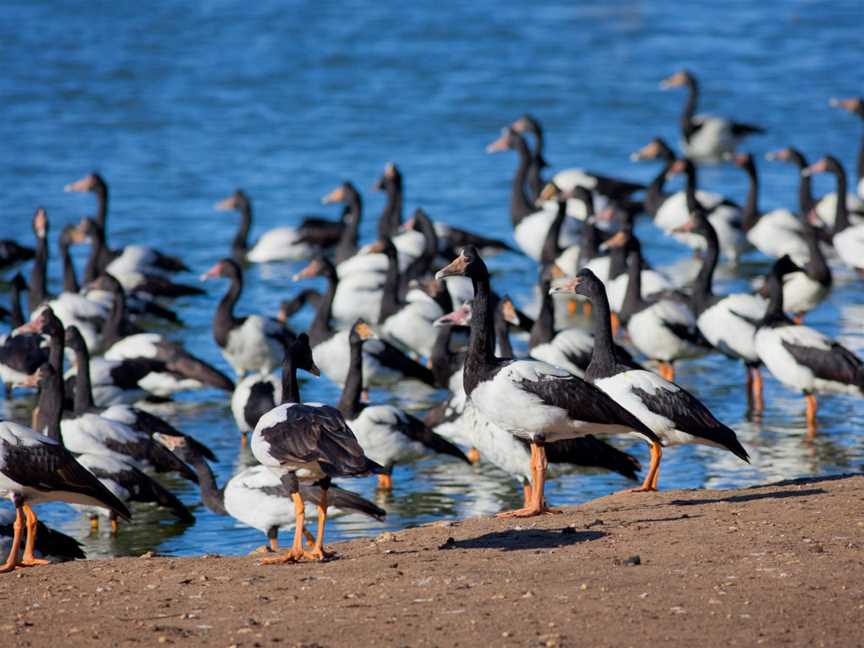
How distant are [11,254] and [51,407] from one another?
366 inches

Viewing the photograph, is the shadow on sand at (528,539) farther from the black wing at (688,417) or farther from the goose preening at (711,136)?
the goose preening at (711,136)

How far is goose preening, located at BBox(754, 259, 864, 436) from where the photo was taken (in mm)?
12984

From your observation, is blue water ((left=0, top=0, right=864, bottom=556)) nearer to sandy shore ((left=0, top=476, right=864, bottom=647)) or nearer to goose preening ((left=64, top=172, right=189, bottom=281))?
goose preening ((left=64, top=172, right=189, bottom=281))

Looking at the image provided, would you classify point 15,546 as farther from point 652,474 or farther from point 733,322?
point 733,322

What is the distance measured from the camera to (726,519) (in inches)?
337

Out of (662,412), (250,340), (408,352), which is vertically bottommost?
(408,352)

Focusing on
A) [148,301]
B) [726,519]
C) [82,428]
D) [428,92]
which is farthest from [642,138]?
[726,519]

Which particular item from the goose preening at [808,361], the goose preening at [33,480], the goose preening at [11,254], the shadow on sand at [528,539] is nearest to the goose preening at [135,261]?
the goose preening at [11,254]

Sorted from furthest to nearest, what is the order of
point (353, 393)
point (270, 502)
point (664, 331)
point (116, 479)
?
point (664, 331) < point (353, 393) < point (116, 479) < point (270, 502)

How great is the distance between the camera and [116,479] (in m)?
10.8

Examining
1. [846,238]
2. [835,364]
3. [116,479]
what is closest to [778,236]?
[846,238]

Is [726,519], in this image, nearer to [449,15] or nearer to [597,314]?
[597,314]

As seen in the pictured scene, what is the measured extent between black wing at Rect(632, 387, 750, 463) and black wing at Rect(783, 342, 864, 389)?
3254 millimetres

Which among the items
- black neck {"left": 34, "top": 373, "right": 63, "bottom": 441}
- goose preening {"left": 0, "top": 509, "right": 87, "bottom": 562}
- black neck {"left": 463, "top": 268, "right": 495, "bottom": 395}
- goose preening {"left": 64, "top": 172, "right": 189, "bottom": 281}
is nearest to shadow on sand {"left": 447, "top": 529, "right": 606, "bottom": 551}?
black neck {"left": 463, "top": 268, "right": 495, "bottom": 395}
